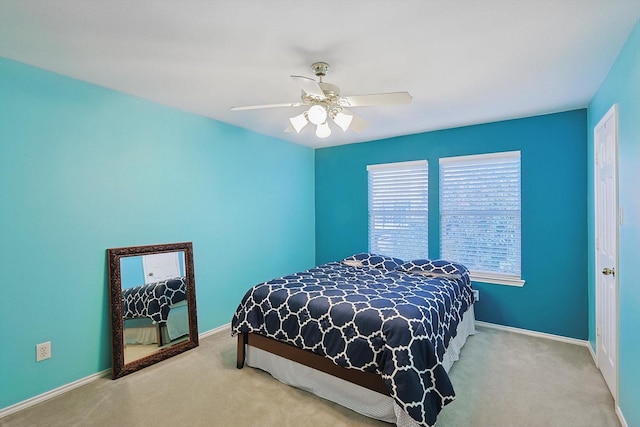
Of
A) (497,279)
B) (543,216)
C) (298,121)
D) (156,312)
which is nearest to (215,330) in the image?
(156,312)

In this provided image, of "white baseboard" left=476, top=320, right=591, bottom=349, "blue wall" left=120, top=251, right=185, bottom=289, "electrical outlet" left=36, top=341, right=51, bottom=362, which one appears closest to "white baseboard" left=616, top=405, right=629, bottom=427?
"white baseboard" left=476, top=320, right=591, bottom=349

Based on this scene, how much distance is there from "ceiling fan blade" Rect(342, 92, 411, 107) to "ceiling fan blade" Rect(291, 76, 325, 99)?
0.79ft

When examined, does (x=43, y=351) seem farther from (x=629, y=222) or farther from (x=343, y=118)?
(x=629, y=222)

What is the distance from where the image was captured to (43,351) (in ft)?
7.72

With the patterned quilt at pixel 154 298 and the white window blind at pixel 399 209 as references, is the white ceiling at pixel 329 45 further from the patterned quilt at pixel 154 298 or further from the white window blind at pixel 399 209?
the patterned quilt at pixel 154 298

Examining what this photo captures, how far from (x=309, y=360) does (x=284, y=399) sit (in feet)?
1.07

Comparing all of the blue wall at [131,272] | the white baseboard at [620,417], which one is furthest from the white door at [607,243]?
the blue wall at [131,272]

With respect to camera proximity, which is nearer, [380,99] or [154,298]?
[380,99]

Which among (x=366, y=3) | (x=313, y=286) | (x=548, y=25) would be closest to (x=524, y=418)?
(x=313, y=286)

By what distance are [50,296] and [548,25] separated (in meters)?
3.78

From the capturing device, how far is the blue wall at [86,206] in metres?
2.23

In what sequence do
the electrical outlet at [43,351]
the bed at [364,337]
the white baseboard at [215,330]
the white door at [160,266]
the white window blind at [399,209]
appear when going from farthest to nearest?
1. the white window blind at [399,209]
2. the white baseboard at [215,330]
3. the white door at [160,266]
4. the electrical outlet at [43,351]
5. the bed at [364,337]

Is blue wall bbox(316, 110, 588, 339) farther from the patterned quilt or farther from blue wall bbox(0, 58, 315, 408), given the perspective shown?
the patterned quilt

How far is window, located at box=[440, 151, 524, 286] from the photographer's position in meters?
3.60
